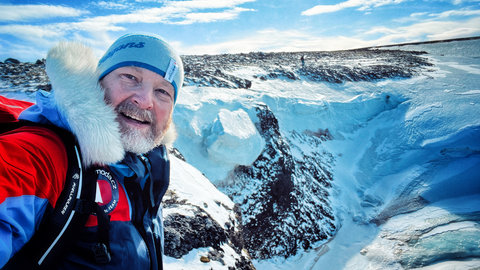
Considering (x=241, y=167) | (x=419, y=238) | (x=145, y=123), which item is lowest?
Answer: (x=419, y=238)

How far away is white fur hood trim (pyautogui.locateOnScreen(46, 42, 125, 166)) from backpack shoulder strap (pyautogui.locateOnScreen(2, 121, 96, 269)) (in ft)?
0.22

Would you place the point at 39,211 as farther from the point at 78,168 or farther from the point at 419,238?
the point at 419,238

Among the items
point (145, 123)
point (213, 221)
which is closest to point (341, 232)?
point (213, 221)

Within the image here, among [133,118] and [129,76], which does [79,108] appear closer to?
[133,118]

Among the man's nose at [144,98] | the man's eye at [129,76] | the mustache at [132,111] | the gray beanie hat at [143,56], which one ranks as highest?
the gray beanie hat at [143,56]

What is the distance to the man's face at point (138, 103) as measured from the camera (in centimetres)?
161

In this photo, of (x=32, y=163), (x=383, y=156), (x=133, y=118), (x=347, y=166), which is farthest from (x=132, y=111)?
(x=383, y=156)

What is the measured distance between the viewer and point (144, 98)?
5.49 ft

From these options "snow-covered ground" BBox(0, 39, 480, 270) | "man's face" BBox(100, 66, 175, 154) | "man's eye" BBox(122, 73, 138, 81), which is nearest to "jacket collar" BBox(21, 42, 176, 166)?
"man's face" BBox(100, 66, 175, 154)

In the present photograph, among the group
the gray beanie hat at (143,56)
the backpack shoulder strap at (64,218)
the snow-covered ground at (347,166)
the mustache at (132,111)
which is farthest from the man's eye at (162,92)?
the snow-covered ground at (347,166)

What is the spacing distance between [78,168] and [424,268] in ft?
29.8

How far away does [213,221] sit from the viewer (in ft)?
13.1

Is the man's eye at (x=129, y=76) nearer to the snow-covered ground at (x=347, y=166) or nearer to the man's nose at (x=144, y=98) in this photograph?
the man's nose at (x=144, y=98)

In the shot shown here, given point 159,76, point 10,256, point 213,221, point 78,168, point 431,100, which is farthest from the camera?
point 431,100
